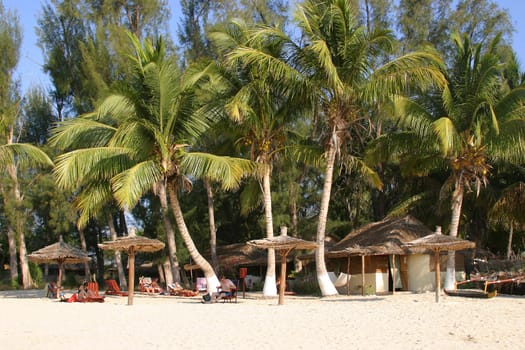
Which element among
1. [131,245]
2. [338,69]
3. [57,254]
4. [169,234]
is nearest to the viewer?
[131,245]

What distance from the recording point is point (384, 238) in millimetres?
21859

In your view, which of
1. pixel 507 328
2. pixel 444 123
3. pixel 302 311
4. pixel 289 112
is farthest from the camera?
pixel 289 112

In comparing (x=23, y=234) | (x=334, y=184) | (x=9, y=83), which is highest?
(x=9, y=83)

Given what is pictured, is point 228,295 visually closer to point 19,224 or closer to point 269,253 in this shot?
point 269,253

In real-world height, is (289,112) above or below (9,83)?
below

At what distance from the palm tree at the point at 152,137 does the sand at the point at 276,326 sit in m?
4.46

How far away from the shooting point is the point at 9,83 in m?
31.8

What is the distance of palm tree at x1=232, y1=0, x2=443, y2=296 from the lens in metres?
19.2

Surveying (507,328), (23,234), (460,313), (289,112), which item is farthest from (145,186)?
(23,234)

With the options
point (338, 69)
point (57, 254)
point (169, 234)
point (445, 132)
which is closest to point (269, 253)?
point (169, 234)

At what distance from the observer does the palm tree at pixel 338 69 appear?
19.2 m

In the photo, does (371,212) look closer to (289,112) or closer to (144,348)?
(289,112)

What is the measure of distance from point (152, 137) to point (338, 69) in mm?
6369

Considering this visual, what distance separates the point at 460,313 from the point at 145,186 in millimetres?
9870
